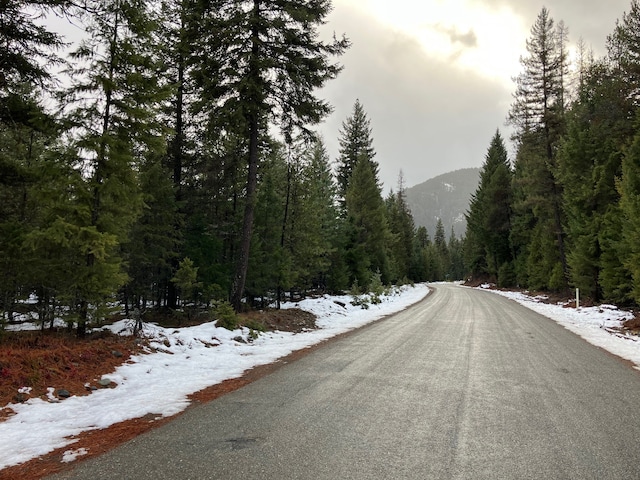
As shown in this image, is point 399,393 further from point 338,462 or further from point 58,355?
point 58,355

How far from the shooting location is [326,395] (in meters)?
5.67

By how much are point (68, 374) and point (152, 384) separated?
4.23 feet

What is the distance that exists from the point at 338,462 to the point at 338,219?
23.4 metres

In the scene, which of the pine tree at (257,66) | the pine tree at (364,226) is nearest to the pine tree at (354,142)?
the pine tree at (364,226)

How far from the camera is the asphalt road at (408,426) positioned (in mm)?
3480

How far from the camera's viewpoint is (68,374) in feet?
20.2

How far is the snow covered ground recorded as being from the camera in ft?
14.0

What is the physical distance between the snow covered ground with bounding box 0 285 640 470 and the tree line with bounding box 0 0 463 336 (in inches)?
78.3

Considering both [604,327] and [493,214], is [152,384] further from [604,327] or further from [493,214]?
[493,214]

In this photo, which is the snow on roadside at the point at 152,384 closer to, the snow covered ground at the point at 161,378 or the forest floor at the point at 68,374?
the snow covered ground at the point at 161,378

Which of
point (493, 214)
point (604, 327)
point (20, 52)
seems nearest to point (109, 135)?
point (20, 52)

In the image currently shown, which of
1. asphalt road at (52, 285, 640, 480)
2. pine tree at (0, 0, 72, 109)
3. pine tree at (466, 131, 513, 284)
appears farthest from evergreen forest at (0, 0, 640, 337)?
pine tree at (466, 131, 513, 284)

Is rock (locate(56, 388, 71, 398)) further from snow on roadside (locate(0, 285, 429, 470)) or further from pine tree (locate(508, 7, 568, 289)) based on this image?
pine tree (locate(508, 7, 568, 289))

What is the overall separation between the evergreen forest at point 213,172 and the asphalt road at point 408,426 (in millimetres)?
5049
